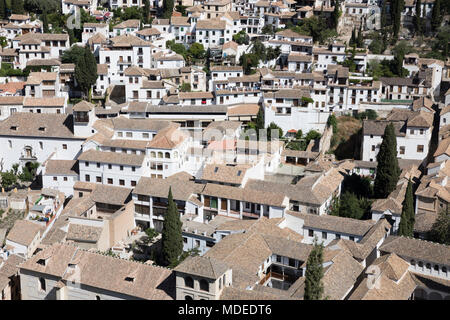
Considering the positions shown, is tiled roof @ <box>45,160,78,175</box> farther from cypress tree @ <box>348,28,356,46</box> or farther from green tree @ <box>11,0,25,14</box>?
green tree @ <box>11,0,25,14</box>

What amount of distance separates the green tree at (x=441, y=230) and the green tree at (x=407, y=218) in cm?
144

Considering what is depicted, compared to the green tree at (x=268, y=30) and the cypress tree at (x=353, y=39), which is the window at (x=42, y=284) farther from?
the cypress tree at (x=353, y=39)

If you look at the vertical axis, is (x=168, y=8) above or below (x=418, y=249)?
above

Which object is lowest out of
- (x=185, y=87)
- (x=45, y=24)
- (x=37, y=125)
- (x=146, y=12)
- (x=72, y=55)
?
(x=37, y=125)

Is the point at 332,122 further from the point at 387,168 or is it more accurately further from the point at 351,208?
the point at 351,208

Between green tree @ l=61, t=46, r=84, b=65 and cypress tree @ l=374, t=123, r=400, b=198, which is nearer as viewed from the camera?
cypress tree @ l=374, t=123, r=400, b=198

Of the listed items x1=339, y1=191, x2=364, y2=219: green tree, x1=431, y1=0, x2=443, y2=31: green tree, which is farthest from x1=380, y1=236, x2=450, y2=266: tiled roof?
x1=431, y1=0, x2=443, y2=31: green tree

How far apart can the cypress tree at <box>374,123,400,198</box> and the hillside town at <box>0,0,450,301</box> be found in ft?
0.57

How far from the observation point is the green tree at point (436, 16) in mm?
76963

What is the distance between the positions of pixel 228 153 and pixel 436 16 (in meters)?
41.9

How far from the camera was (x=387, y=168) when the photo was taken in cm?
4791

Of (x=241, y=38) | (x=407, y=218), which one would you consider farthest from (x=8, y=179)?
(x=241, y=38)

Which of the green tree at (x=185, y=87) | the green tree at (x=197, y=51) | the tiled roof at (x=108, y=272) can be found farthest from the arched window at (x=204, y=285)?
the green tree at (x=197, y=51)

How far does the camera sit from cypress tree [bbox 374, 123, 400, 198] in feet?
157
